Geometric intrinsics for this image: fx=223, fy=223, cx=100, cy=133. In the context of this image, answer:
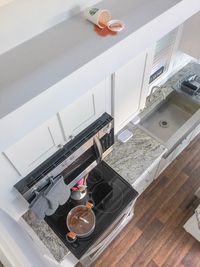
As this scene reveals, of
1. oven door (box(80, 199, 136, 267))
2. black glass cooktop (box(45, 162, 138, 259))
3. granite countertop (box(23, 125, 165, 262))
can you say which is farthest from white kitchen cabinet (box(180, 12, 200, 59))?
oven door (box(80, 199, 136, 267))

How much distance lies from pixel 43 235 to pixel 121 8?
4.85 feet

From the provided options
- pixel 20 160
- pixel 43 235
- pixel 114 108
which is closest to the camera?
pixel 20 160

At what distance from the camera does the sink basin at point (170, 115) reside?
2391 millimetres

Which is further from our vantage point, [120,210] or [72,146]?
[120,210]

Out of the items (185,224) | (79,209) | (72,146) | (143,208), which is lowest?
(185,224)

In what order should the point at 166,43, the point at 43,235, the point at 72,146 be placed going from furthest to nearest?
the point at 166,43 → the point at 43,235 → the point at 72,146

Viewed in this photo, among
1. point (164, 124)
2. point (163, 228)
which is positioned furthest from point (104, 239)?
point (164, 124)

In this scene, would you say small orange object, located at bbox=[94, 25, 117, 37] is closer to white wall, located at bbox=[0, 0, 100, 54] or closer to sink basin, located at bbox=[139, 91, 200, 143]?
white wall, located at bbox=[0, 0, 100, 54]

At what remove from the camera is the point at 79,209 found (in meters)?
1.61

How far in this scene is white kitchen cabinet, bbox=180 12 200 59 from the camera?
1.94m

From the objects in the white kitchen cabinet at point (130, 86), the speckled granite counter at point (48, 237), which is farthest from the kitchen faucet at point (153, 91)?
the speckled granite counter at point (48, 237)

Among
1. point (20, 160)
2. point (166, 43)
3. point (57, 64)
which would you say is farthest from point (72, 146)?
point (166, 43)

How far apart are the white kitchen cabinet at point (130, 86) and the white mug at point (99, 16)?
0.29m

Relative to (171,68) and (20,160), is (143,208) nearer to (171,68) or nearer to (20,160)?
(171,68)
